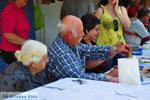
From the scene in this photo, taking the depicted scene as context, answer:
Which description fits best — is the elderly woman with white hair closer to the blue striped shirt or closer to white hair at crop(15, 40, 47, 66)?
white hair at crop(15, 40, 47, 66)

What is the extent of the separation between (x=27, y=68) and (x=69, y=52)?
1.18 feet

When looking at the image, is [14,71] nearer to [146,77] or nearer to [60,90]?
[60,90]

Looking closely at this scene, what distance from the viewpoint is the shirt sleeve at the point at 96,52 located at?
235 cm

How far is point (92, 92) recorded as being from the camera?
125cm

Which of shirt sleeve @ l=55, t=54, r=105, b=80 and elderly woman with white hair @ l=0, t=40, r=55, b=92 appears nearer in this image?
elderly woman with white hair @ l=0, t=40, r=55, b=92

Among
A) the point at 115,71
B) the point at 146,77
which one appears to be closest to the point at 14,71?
the point at 115,71

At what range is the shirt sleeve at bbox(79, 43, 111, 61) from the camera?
2.35 meters

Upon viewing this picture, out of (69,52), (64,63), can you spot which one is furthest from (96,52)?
(64,63)

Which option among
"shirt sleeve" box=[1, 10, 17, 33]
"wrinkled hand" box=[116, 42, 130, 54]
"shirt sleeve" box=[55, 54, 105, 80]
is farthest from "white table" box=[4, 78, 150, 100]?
"shirt sleeve" box=[1, 10, 17, 33]

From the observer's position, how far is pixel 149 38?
12.3ft

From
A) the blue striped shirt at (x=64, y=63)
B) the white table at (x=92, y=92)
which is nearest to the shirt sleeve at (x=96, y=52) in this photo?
the blue striped shirt at (x=64, y=63)

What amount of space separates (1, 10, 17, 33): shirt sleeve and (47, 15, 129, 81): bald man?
53 centimetres

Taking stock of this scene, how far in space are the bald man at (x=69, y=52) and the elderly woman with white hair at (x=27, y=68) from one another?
11 centimetres

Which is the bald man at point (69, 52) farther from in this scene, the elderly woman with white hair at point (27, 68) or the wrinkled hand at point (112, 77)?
the elderly woman with white hair at point (27, 68)
